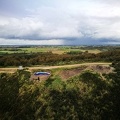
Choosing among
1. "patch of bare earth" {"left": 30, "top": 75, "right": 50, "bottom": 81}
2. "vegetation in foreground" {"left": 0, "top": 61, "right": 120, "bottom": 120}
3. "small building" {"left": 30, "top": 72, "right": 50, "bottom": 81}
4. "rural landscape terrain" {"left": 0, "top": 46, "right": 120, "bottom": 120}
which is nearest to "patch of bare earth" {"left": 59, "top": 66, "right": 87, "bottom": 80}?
"rural landscape terrain" {"left": 0, "top": 46, "right": 120, "bottom": 120}

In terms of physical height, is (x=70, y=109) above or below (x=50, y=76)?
below

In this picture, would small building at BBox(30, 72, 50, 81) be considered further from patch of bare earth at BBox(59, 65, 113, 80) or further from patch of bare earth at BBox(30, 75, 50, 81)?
patch of bare earth at BBox(59, 65, 113, 80)

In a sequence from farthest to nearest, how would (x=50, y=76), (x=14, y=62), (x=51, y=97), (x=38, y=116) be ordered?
(x=14, y=62) < (x=50, y=76) < (x=51, y=97) < (x=38, y=116)

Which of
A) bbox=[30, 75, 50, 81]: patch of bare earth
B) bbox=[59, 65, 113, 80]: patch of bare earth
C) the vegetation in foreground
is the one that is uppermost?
bbox=[59, 65, 113, 80]: patch of bare earth

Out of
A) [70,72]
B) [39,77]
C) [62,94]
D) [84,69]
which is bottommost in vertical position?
[62,94]

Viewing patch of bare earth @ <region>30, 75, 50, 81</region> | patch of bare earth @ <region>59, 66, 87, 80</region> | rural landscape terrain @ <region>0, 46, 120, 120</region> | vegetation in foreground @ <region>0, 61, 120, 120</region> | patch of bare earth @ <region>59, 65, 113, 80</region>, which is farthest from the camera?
patch of bare earth @ <region>59, 65, 113, 80</region>

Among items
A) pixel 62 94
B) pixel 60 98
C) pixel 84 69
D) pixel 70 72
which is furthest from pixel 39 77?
pixel 84 69

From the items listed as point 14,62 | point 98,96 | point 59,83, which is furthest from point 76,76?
point 14,62

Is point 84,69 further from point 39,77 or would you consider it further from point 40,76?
point 39,77

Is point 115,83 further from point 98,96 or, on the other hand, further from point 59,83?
point 59,83
